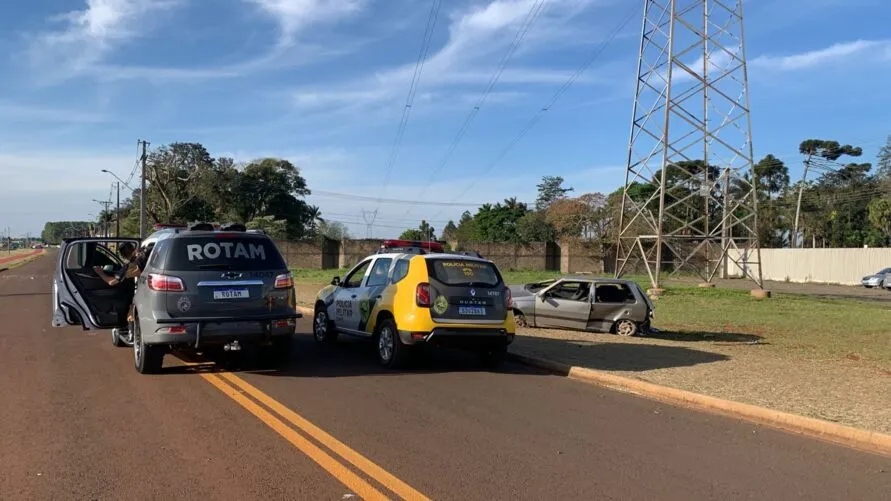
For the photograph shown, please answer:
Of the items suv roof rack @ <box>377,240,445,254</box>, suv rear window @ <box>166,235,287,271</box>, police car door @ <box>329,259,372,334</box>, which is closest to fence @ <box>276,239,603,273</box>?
suv roof rack @ <box>377,240,445,254</box>

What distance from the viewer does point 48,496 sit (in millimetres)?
4559

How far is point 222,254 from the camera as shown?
883cm

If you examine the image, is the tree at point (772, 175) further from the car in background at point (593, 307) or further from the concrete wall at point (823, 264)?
the car in background at point (593, 307)

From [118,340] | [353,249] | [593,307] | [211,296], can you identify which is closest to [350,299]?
[211,296]

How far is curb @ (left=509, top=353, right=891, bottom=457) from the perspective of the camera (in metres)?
6.57

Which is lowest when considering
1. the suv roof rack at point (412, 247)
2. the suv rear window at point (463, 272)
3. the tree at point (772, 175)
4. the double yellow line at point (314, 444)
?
the double yellow line at point (314, 444)

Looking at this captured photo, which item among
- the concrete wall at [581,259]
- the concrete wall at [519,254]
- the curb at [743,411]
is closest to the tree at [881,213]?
the concrete wall at [581,259]

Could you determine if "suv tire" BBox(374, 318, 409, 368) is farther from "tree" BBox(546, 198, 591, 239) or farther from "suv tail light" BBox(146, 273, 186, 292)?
"tree" BBox(546, 198, 591, 239)

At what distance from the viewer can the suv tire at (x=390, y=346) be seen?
9.70 m

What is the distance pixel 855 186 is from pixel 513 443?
82.9m

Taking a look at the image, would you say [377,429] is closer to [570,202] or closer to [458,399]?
[458,399]

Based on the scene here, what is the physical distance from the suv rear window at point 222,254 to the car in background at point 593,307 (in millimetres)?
7441

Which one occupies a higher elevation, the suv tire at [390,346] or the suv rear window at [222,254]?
the suv rear window at [222,254]

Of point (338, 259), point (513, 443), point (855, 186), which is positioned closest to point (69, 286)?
point (513, 443)
